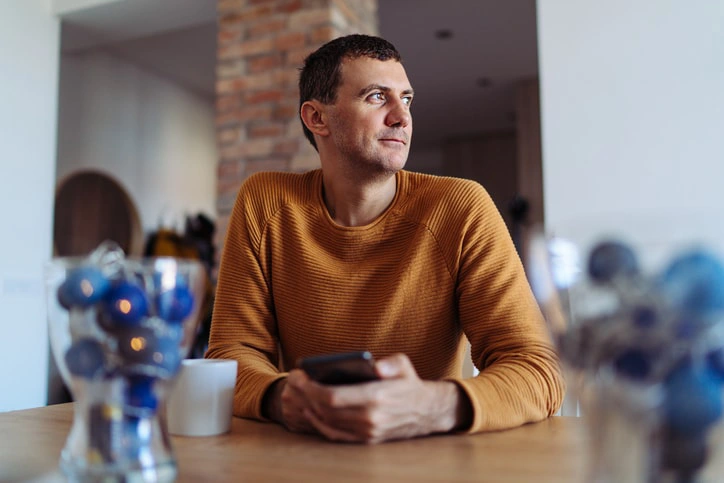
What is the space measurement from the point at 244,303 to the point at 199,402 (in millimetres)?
455

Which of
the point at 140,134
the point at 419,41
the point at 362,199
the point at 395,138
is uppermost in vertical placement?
the point at 419,41

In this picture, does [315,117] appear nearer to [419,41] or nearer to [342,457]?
[342,457]

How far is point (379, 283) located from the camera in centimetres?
122

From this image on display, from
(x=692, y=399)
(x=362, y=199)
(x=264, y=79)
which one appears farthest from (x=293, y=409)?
(x=264, y=79)

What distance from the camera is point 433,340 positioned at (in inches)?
47.8

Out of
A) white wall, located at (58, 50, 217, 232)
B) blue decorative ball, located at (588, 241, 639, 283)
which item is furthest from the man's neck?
white wall, located at (58, 50, 217, 232)

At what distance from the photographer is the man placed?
930 millimetres

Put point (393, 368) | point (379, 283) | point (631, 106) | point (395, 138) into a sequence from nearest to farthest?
point (393, 368) < point (379, 283) < point (395, 138) < point (631, 106)

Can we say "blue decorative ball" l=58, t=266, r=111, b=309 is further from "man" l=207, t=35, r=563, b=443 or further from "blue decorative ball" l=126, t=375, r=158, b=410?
"man" l=207, t=35, r=563, b=443

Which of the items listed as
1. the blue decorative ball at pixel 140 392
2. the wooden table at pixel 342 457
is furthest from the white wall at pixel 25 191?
the blue decorative ball at pixel 140 392

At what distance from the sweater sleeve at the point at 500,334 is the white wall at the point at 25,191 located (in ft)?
8.80

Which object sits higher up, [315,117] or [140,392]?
[315,117]

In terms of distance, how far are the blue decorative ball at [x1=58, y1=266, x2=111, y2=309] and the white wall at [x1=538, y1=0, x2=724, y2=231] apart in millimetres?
2090

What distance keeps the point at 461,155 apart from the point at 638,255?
729cm
